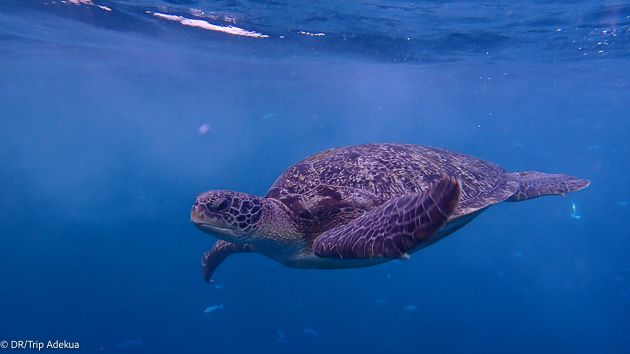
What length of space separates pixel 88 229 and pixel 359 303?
22.2 meters

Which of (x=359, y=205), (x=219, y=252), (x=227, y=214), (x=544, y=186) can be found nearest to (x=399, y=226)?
(x=359, y=205)

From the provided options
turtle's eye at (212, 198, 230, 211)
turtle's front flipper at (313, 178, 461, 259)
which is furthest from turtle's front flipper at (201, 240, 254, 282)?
A: turtle's front flipper at (313, 178, 461, 259)

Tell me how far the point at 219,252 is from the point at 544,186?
557cm

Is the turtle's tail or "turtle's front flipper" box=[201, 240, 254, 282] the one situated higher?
the turtle's tail

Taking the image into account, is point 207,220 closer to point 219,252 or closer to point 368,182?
point 368,182

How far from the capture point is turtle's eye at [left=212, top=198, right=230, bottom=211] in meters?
3.20

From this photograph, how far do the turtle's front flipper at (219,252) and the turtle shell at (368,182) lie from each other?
1.37 metres

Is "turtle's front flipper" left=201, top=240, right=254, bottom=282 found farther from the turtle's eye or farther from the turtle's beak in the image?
the turtle's eye

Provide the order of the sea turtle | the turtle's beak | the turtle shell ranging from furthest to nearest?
the turtle shell
the turtle's beak
the sea turtle

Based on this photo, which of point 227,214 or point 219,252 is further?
point 219,252

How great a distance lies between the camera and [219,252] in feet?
18.6

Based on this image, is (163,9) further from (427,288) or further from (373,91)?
(373,91)

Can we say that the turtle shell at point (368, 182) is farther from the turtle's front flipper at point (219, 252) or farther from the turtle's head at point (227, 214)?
the turtle's front flipper at point (219, 252)

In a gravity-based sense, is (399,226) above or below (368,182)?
above
